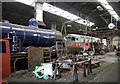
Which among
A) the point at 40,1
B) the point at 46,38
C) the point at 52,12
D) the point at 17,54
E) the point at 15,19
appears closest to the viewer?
the point at 17,54

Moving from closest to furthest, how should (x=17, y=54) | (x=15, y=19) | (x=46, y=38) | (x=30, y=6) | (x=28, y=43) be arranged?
(x=17, y=54) → (x=28, y=43) → (x=46, y=38) → (x=30, y=6) → (x=15, y=19)

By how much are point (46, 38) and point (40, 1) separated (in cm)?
280

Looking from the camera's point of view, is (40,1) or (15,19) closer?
(40,1)

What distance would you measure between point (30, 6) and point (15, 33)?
15.7 ft

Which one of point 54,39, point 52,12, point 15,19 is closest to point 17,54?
point 54,39

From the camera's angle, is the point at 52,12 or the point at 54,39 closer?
the point at 54,39

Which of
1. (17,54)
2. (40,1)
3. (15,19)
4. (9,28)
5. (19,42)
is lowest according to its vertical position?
(17,54)

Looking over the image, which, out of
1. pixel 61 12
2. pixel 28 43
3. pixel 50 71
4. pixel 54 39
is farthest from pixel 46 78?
pixel 61 12

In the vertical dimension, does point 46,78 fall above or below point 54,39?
below

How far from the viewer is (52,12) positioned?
15594mm

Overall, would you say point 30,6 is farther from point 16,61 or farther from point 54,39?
point 16,61

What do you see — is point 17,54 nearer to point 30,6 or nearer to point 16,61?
point 16,61

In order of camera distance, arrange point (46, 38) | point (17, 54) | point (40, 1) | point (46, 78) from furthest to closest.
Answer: point (40, 1)
point (46, 38)
point (17, 54)
point (46, 78)

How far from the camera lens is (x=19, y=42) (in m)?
8.69
